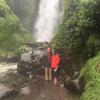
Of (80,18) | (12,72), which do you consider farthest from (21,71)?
(80,18)

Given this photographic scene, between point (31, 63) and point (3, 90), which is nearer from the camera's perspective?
point (3, 90)

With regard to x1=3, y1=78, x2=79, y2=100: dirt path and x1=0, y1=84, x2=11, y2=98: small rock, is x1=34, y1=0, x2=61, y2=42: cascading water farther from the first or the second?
x1=0, y1=84, x2=11, y2=98: small rock

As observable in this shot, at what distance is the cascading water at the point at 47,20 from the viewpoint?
36.4 m

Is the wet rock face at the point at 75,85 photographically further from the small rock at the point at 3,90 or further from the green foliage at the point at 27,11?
the green foliage at the point at 27,11

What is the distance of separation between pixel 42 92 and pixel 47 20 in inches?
924

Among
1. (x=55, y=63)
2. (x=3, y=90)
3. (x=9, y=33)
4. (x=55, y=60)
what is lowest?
(x=3, y=90)

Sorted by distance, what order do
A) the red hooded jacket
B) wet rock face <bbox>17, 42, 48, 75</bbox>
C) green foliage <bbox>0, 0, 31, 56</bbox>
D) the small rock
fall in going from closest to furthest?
the small rock, the red hooded jacket, wet rock face <bbox>17, 42, 48, 75</bbox>, green foliage <bbox>0, 0, 31, 56</bbox>

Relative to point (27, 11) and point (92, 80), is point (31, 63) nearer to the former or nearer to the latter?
point (92, 80)

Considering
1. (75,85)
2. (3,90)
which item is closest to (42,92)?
(75,85)

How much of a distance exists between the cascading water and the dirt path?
63.2 feet

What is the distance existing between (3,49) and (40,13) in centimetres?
1112

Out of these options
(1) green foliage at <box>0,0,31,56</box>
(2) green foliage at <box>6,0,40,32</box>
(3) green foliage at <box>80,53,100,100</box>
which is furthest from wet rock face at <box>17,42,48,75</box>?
(2) green foliage at <box>6,0,40,32</box>

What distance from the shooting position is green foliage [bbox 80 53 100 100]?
1139cm

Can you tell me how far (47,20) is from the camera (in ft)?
125
